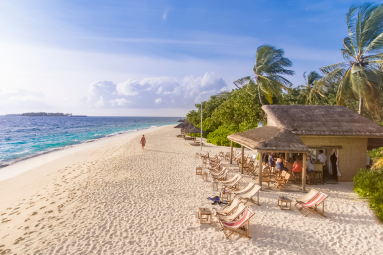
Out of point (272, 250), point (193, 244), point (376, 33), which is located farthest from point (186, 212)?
point (376, 33)

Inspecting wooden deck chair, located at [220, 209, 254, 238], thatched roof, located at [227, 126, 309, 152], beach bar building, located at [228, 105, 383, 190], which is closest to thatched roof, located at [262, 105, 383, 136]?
beach bar building, located at [228, 105, 383, 190]

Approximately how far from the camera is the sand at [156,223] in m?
5.73

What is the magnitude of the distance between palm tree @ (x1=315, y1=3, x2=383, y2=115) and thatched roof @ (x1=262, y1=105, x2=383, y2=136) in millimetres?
3323

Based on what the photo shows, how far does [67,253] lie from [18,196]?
6785 millimetres

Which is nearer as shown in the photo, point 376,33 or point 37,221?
point 37,221

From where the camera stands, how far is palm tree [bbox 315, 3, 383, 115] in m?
14.1

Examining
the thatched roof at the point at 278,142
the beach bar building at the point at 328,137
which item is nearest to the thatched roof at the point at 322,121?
the beach bar building at the point at 328,137

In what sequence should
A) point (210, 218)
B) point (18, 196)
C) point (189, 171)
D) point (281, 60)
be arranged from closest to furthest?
1. point (210, 218)
2. point (18, 196)
3. point (189, 171)
4. point (281, 60)

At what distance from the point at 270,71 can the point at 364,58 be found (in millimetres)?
8350

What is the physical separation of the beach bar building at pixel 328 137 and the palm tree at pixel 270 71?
9.59 meters

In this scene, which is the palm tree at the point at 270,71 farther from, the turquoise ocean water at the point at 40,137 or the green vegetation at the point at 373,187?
the turquoise ocean water at the point at 40,137

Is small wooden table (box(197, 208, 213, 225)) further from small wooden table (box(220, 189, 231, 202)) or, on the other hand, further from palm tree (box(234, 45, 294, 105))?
palm tree (box(234, 45, 294, 105))

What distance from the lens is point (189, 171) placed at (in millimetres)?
13359

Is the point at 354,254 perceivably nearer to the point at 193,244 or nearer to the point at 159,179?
the point at 193,244
